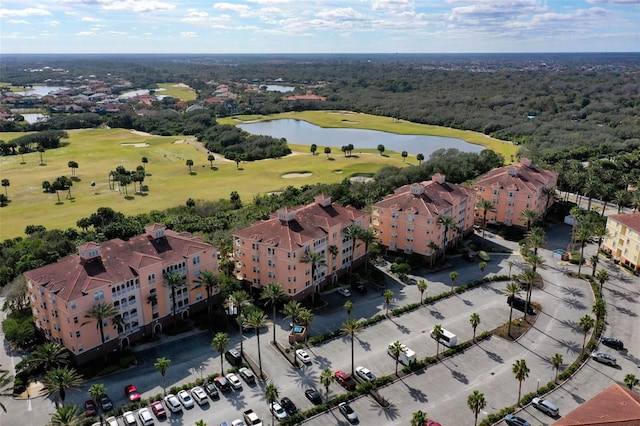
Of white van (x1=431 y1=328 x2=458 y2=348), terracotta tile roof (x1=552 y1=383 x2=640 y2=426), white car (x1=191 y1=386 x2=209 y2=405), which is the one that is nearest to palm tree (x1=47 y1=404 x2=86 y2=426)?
white car (x1=191 y1=386 x2=209 y2=405)

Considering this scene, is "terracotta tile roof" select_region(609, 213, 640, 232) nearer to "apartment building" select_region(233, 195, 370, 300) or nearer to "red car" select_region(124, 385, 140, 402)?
"apartment building" select_region(233, 195, 370, 300)

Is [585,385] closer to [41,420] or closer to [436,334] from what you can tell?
[436,334]

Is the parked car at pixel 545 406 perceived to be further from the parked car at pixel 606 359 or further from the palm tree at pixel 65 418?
the palm tree at pixel 65 418

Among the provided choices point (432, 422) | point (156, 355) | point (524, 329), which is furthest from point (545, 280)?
point (156, 355)

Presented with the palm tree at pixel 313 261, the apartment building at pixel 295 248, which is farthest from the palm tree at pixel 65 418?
the palm tree at pixel 313 261

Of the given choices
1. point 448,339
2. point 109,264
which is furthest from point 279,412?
point 109,264

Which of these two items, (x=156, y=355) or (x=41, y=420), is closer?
(x=41, y=420)
